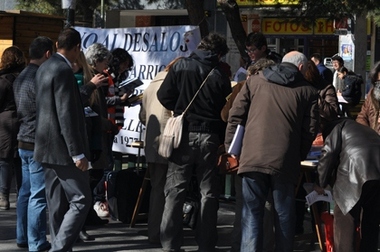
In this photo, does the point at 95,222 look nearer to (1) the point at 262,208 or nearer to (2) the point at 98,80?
(2) the point at 98,80

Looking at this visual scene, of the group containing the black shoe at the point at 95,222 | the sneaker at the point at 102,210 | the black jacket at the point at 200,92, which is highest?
the black jacket at the point at 200,92

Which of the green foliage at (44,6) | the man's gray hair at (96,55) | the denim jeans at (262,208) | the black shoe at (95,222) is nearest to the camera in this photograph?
the denim jeans at (262,208)

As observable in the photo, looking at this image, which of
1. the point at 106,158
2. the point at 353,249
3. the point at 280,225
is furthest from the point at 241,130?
the point at 106,158

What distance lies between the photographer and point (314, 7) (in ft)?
42.1

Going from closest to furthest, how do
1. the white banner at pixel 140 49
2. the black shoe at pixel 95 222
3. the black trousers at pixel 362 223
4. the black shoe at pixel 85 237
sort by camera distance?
the black trousers at pixel 362 223
the black shoe at pixel 85 237
the black shoe at pixel 95 222
the white banner at pixel 140 49

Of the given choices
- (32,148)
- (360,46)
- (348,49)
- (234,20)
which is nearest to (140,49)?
(234,20)

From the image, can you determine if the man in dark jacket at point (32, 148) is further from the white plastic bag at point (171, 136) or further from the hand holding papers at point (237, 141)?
the hand holding papers at point (237, 141)

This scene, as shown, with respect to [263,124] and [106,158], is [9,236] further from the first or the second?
[263,124]

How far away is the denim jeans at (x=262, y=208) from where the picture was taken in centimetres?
666

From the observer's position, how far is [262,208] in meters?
6.77

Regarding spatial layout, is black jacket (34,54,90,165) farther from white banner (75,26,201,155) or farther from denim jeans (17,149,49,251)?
white banner (75,26,201,155)

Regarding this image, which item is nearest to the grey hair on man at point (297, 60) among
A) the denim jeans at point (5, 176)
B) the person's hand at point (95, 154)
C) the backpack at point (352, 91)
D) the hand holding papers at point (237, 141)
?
the hand holding papers at point (237, 141)

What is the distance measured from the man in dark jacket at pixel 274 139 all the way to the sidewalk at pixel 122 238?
137 cm

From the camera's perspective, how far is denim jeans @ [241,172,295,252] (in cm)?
666
